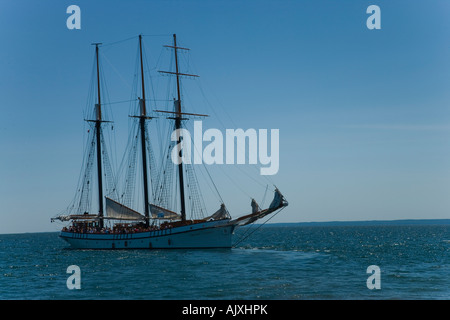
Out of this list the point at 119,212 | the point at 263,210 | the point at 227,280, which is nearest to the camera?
the point at 227,280

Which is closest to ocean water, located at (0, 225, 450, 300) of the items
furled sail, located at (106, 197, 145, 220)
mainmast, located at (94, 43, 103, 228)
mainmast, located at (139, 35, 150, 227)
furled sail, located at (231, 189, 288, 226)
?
furled sail, located at (231, 189, 288, 226)

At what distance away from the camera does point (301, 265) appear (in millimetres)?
50531

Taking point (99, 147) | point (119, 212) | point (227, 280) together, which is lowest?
point (227, 280)

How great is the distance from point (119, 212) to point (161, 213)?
8554mm

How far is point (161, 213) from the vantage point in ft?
247

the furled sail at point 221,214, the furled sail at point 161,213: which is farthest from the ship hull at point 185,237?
the furled sail at point 161,213

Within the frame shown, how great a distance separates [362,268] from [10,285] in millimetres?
33702

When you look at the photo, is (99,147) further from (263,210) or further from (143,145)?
(263,210)

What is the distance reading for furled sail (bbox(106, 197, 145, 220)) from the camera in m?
78.4

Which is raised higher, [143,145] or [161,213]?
[143,145]

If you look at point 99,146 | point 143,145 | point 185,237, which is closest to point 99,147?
point 99,146

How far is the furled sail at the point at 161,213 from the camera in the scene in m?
74.8
